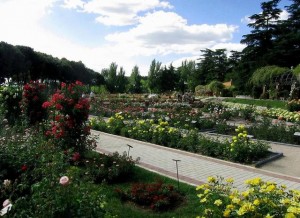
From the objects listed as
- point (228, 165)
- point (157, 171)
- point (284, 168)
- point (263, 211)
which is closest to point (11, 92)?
point (157, 171)

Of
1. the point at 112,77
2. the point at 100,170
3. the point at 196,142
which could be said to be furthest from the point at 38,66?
the point at 100,170

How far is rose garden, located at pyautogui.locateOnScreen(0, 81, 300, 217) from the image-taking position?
10.9ft

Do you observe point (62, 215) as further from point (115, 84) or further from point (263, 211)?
point (115, 84)

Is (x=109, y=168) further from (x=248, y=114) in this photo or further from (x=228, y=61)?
(x=228, y=61)

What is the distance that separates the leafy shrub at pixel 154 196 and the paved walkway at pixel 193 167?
97 cm

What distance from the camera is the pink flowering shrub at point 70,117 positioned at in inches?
288

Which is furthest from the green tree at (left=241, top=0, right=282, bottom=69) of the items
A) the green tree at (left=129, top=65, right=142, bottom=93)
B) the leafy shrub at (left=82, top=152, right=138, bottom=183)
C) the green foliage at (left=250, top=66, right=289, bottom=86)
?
the leafy shrub at (left=82, top=152, right=138, bottom=183)

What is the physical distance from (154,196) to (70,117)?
2.91 m

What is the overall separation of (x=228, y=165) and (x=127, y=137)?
4.42 m

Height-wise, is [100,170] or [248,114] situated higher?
[248,114]

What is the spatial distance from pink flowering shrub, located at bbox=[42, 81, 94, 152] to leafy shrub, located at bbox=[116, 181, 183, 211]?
7.26 ft

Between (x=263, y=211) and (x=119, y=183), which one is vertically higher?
(x=263, y=211)

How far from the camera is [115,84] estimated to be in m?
59.0

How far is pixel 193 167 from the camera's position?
7.76m
